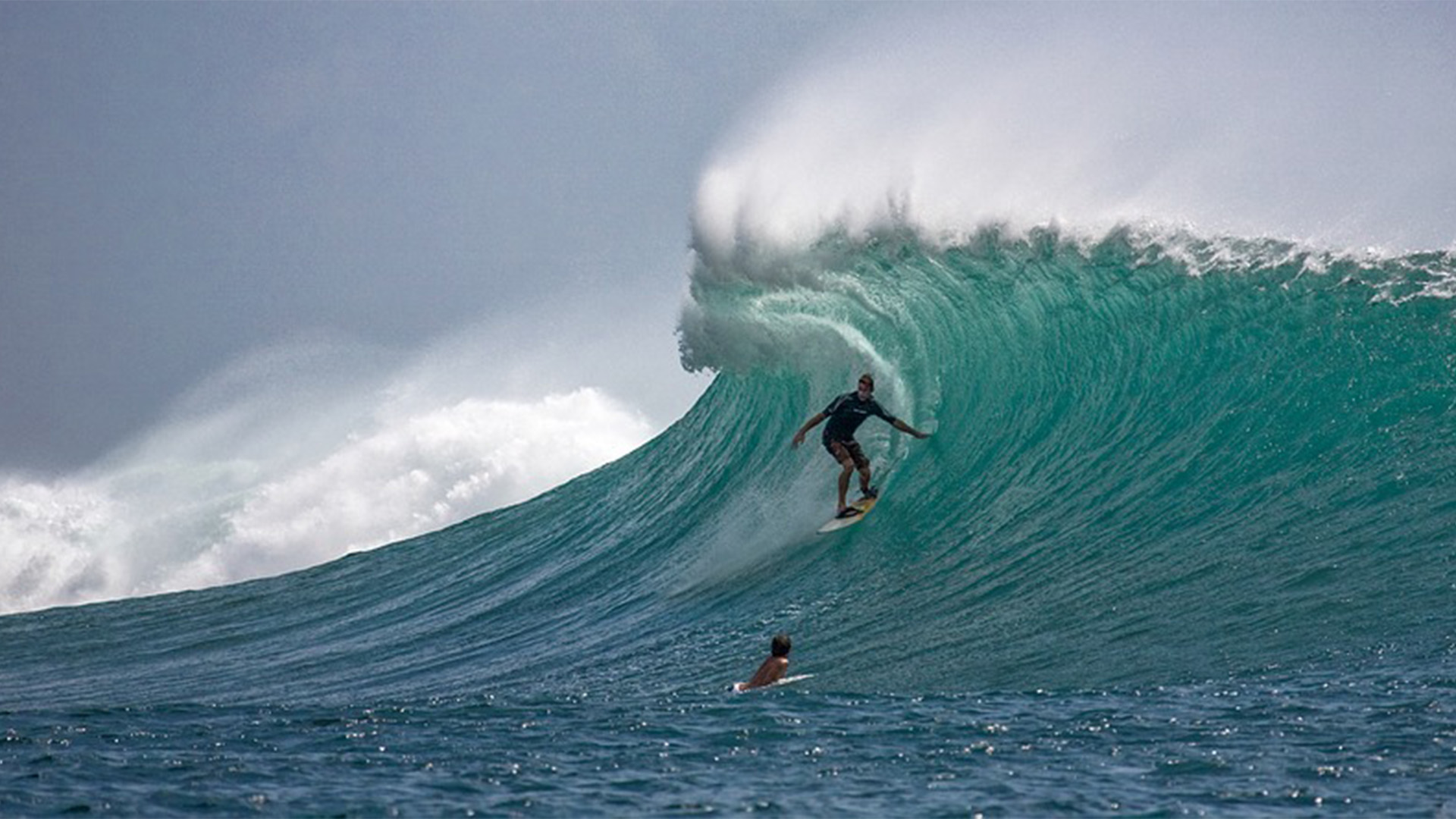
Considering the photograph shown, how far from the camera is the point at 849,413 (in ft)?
42.4

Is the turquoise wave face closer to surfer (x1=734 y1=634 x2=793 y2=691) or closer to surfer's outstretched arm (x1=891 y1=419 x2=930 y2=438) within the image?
surfer (x1=734 y1=634 x2=793 y2=691)

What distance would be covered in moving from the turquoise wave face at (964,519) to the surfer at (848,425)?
399mm

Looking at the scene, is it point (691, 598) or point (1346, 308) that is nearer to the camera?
point (691, 598)

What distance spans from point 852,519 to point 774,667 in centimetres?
418

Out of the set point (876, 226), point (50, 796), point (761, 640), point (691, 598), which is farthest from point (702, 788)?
point (876, 226)

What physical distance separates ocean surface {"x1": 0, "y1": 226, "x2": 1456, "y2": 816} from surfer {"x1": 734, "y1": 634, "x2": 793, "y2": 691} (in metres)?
0.15

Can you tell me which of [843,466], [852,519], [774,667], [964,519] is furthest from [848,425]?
[774,667]

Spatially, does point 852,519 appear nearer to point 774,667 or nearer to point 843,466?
point 843,466

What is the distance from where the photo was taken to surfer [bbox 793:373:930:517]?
12922 mm

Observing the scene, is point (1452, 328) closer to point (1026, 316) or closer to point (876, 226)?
point (1026, 316)

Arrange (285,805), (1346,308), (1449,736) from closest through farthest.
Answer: (285,805)
(1449,736)
(1346,308)

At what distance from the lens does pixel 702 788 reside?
6.38 metres

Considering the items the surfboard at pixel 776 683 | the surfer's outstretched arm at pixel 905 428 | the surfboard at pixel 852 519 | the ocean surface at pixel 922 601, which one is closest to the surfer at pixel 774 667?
the surfboard at pixel 776 683

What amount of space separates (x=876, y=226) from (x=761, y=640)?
6983 millimetres
